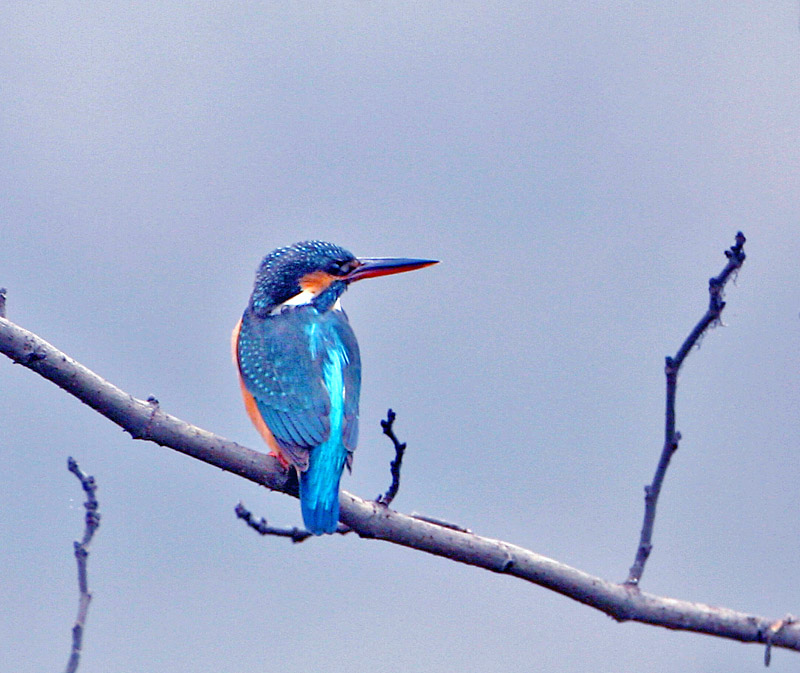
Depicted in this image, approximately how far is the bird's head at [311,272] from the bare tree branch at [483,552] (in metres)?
0.79

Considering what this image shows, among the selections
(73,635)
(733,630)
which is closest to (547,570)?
(733,630)

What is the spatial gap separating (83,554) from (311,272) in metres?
1.10

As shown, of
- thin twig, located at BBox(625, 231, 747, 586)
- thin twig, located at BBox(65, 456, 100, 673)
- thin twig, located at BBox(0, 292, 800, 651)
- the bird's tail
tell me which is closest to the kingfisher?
the bird's tail

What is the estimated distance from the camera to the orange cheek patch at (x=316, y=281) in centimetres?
239

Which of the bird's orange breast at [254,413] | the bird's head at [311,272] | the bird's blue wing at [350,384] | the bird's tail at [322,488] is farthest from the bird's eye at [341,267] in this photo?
the bird's tail at [322,488]

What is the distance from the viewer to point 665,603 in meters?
1.56

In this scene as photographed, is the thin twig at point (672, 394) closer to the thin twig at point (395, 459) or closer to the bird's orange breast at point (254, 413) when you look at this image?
the thin twig at point (395, 459)

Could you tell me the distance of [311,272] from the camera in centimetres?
240

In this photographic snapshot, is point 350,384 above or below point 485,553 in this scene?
above

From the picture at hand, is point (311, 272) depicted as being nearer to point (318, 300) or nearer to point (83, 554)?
point (318, 300)

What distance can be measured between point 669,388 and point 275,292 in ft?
4.09

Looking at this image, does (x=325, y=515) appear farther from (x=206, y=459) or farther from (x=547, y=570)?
(x=547, y=570)

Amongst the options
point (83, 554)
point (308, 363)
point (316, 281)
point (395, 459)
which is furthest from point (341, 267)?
point (83, 554)

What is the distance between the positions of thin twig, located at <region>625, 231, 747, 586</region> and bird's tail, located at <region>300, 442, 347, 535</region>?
55 cm
